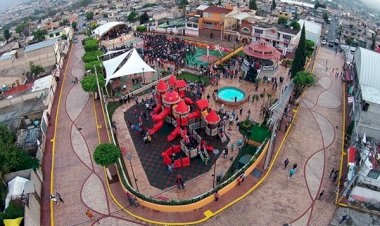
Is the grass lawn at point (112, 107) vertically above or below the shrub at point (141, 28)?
below

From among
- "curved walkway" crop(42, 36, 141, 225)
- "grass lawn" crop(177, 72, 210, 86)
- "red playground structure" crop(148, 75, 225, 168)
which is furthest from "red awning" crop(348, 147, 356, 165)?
"grass lawn" crop(177, 72, 210, 86)

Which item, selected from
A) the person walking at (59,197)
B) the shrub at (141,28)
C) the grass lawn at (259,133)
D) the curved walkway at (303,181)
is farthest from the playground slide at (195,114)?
the shrub at (141,28)

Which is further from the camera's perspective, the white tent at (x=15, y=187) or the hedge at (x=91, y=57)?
the hedge at (x=91, y=57)

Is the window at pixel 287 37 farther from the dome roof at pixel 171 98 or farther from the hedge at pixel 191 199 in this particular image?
the hedge at pixel 191 199

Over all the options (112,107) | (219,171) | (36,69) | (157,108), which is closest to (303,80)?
(219,171)

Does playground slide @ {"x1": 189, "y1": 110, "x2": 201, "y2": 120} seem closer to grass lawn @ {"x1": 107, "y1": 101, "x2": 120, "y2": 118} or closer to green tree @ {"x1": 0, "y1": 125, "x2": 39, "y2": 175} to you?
grass lawn @ {"x1": 107, "y1": 101, "x2": 120, "y2": 118}
